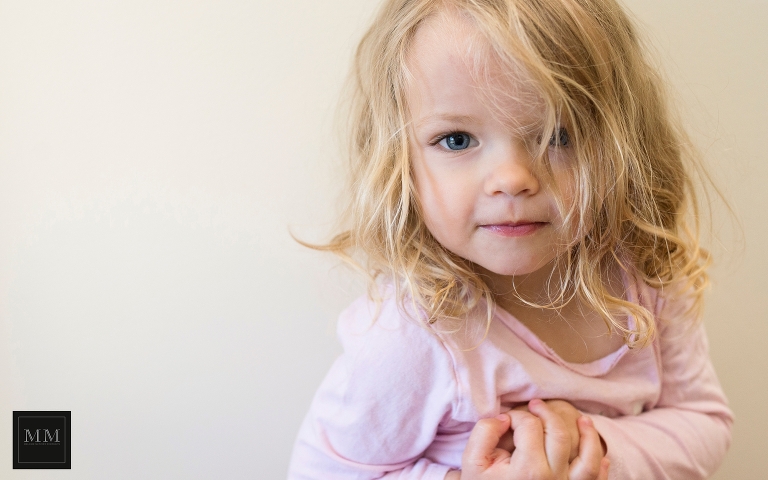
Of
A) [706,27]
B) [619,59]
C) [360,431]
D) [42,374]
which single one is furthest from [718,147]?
[42,374]

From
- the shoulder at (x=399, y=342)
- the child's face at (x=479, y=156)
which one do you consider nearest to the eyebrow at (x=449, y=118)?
the child's face at (x=479, y=156)

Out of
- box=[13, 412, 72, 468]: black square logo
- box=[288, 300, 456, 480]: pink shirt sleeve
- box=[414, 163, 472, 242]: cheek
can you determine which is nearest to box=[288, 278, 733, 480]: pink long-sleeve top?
box=[288, 300, 456, 480]: pink shirt sleeve

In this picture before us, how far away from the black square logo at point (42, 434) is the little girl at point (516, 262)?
0.39m

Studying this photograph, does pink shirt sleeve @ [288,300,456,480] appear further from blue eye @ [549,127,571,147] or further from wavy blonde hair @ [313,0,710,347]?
blue eye @ [549,127,571,147]

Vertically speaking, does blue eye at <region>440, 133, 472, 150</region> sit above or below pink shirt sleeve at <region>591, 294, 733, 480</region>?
above

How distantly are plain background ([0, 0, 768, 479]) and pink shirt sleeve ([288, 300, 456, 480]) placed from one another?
181 millimetres

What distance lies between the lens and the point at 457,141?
728mm

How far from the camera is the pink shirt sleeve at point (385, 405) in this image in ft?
2.64

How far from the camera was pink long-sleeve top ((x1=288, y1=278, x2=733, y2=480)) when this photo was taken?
81 cm

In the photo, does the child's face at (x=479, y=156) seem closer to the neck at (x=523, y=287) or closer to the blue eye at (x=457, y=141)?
the blue eye at (x=457, y=141)

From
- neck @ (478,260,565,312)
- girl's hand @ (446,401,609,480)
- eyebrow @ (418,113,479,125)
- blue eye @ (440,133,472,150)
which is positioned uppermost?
eyebrow @ (418,113,479,125)

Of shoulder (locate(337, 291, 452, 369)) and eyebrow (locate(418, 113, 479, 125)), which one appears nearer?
eyebrow (locate(418, 113, 479, 125))

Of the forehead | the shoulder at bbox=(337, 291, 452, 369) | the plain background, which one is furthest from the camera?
the plain background

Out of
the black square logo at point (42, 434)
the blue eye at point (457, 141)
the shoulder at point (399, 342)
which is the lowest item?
the black square logo at point (42, 434)
